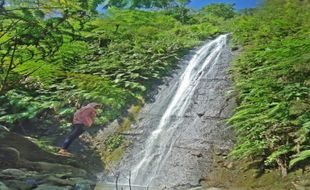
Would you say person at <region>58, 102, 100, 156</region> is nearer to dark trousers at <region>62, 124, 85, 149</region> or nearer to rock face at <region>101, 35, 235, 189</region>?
dark trousers at <region>62, 124, 85, 149</region>

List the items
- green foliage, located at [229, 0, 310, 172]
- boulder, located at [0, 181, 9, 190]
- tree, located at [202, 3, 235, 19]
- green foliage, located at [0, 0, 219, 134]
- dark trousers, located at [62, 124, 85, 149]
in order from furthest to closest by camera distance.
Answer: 1. tree, located at [202, 3, 235, 19]
2. green foliage, located at [0, 0, 219, 134]
3. dark trousers, located at [62, 124, 85, 149]
4. green foliage, located at [229, 0, 310, 172]
5. boulder, located at [0, 181, 9, 190]

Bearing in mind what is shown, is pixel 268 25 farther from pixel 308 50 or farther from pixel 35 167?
pixel 35 167

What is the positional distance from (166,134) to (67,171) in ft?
7.43

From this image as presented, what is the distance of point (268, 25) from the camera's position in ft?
40.0

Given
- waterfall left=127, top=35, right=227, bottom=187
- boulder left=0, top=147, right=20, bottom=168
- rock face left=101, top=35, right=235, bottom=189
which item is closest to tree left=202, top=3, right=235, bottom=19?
waterfall left=127, top=35, right=227, bottom=187

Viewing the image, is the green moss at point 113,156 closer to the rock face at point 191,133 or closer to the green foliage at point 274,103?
the rock face at point 191,133

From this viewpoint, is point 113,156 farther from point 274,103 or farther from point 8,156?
point 274,103

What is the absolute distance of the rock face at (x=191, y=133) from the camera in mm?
6238

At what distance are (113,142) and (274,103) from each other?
281 centimetres

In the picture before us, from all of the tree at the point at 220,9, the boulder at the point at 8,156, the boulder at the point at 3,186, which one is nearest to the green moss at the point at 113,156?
the boulder at the point at 8,156

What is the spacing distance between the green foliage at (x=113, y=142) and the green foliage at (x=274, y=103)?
1955mm

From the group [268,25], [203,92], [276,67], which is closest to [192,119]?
[203,92]

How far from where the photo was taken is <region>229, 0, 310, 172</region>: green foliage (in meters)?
5.50

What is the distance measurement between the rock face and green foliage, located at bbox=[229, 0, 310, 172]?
0.34m
